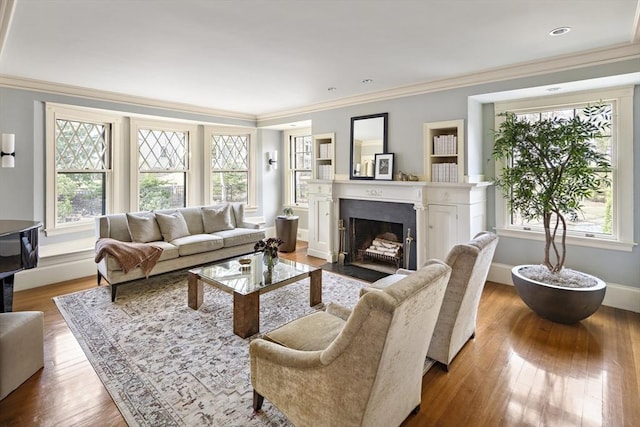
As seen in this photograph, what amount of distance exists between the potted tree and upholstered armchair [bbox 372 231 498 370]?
1109 mm

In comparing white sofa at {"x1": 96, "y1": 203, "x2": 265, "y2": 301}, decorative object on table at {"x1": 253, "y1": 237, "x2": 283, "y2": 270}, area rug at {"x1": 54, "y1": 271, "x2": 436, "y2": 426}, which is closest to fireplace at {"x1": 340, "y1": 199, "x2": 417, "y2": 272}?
area rug at {"x1": 54, "y1": 271, "x2": 436, "y2": 426}

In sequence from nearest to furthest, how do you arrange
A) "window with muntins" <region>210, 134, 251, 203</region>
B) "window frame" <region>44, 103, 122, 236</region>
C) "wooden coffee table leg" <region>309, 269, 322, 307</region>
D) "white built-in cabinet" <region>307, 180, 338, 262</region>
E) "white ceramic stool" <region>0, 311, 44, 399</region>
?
"white ceramic stool" <region>0, 311, 44, 399</region> → "wooden coffee table leg" <region>309, 269, 322, 307</region> → "window frame" <region>44, 103, 122, 236</region> → "white built-in cabinet" <region>307, 180, 338, 262</region> → "window with muntins" <region>210, 134, 251, 203</region>

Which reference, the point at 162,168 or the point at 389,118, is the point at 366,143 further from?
the point at 162,168

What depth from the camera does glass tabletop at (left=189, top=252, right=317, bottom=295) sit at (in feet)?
10.1

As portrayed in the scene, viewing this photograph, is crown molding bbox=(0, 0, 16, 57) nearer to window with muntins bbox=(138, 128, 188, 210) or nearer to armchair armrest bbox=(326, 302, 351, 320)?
window with muntins bbox=(138, 128, 188, 210)

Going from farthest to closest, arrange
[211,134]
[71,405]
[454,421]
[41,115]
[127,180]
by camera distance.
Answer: [211,134] → [127,180] → [41,115] → [71,405] → [454,421]

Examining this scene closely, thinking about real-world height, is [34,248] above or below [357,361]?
above

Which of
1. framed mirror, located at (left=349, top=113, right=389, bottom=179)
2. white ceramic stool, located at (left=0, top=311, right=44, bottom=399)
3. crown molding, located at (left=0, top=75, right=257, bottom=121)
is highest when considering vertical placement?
crown molding, located at (left=0, top=75, right=257, bottom=121)

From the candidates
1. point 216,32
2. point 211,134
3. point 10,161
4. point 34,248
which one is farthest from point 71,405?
point 211,134

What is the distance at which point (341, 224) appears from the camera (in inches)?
212

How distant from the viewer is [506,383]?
7.54 feet

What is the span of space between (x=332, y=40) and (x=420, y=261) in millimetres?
2952

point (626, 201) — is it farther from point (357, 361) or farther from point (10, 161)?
point (10, 161)

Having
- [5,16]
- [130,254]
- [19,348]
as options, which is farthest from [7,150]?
[19,348]
